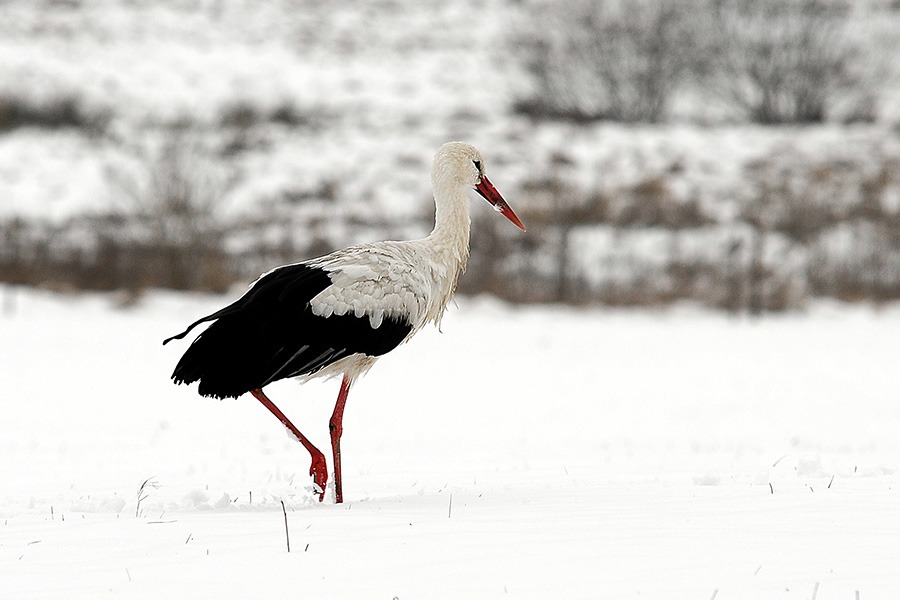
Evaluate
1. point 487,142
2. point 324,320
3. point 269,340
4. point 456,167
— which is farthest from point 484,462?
point 487,142

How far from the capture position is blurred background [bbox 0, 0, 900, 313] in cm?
2039

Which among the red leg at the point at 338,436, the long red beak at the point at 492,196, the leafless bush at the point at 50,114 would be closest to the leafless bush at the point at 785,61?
the leafless bush at the point at 50,114

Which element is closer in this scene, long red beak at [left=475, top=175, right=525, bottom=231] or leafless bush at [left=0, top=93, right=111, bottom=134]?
long red beak at [left=475, top=175, right=525, bottom=231]

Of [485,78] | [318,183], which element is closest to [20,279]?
[318,183]

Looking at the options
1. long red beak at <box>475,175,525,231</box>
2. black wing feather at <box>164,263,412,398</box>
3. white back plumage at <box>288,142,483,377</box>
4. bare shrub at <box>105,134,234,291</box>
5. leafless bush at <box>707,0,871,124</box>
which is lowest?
black wing feather at <box>164,263,412,398</box>

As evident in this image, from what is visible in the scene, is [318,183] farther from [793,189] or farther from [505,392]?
[505,392]

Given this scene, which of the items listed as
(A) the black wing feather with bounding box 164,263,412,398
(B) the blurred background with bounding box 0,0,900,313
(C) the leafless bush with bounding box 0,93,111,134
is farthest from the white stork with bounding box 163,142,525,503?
(C) the leafless bush with bounding box 0,93,111,134

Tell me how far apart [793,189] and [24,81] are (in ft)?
83.5

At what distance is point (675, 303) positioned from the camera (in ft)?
65.3

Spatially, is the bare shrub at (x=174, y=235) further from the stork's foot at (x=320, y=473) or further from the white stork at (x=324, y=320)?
the stork's foot at (x=320, y=473)

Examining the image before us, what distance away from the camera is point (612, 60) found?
36.3 m

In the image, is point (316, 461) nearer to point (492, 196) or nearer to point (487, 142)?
point (492, 196)

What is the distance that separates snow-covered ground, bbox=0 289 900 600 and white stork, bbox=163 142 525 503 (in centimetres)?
64

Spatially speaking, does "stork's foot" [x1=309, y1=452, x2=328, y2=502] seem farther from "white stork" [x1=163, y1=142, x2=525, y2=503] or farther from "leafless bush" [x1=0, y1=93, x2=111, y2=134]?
"leafless bush" [x1=0, y1=93, x2=111, y2=134]
